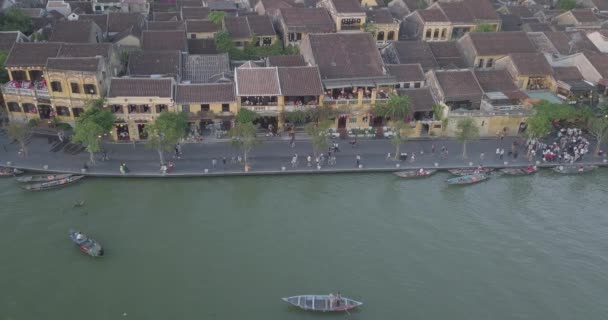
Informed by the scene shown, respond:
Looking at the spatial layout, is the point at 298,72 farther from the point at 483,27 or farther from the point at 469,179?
the point at 483,27

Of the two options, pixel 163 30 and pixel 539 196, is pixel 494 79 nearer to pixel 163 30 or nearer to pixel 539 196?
pixel 539 196

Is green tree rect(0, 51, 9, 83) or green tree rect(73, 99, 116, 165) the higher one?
green tree rect(0, 51, 9, 83)

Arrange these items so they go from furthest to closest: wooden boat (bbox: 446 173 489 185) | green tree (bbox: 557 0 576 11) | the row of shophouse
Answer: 1. green tree (bbox: 557 0 576 11)
2. the row of shophouse
3. wooden boat (bbox: 446 173 489 185)

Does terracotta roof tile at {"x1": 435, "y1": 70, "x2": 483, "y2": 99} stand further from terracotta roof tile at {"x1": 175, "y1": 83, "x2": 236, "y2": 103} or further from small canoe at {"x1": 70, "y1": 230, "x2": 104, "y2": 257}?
small canoe at {"x1": 70, "y1": 230, "x2": 104, "y2": 257}

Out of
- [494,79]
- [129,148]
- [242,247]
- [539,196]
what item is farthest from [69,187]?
[494,79]

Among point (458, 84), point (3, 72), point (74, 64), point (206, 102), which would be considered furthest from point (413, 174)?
point (3, 72)

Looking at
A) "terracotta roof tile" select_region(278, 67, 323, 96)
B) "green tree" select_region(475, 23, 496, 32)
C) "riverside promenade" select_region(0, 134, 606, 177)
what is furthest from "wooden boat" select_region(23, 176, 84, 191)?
"green tree" select_region(475, 23, 496, 32)
